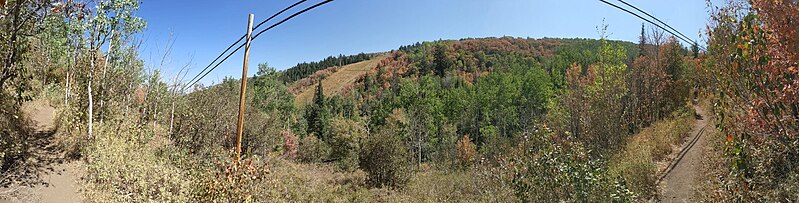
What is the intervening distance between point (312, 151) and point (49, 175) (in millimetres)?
21707

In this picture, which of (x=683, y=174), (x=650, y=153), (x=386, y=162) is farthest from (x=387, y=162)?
(x=683, y=174)

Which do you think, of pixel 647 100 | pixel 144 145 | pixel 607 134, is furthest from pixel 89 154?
pixel 647 100

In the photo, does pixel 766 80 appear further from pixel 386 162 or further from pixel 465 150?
pixel 465 150

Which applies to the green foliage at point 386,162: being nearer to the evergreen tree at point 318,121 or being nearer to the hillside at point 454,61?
the evergreen tree at point 318,121

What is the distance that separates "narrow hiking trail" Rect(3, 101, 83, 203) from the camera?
8891 mm

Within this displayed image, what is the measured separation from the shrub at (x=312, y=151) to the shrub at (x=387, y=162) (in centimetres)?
1120

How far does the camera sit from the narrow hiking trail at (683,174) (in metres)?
9.80

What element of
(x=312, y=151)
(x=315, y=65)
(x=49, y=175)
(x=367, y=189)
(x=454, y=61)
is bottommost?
(x=367, y=189)

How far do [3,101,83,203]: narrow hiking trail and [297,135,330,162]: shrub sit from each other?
61.1 ft

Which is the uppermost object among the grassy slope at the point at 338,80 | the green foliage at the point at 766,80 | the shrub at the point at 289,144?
the grassy slope at the point at 338,80

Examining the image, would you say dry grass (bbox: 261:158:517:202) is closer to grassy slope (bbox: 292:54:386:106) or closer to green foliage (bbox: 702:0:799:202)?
green foliage (bbox: 702:0:799:202)

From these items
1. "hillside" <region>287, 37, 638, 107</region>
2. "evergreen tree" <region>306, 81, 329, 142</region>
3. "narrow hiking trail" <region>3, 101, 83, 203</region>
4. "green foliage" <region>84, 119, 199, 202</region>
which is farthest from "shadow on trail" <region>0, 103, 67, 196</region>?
"hillside" <region>287, 37, 638, 107</region>

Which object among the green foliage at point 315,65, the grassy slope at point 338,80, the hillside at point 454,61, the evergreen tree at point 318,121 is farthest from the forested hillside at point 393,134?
the green foliage at point 315,65

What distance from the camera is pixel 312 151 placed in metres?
31.4
